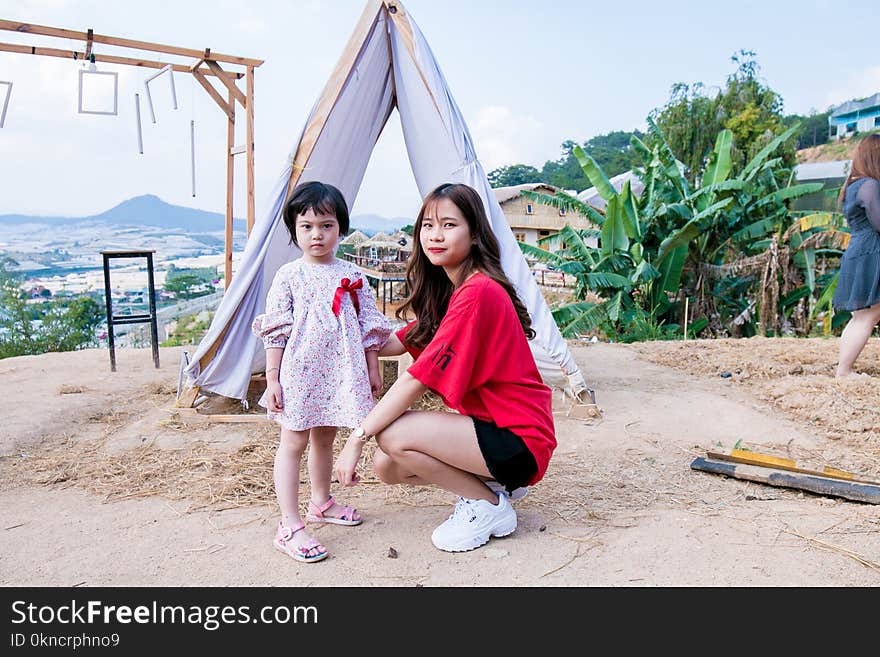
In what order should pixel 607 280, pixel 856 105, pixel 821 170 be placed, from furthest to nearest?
pixel 856 105, pixel 821 170, pixel 607 280

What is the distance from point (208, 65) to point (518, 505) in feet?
11.2

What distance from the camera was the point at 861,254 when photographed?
14.2ft

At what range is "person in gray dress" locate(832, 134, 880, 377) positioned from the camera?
13.7 ft

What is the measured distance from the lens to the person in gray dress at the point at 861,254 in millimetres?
4176

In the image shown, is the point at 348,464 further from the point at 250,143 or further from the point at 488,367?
the point at 250,143

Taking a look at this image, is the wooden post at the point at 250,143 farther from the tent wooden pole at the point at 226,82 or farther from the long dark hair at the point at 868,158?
the long dark hair at the point at 868,158

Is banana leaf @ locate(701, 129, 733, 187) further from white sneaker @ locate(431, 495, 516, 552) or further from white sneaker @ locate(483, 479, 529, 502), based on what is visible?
white sneaker @ locate(431, 495, 516, 552)

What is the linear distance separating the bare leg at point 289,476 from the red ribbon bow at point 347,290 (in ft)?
1.43

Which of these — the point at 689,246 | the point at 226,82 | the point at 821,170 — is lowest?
the point at 689,246

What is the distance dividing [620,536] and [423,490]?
0.86 meters

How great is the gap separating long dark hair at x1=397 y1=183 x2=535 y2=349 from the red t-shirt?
75 mm

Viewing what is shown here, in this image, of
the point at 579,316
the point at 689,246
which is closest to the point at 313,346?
the point at 579,316

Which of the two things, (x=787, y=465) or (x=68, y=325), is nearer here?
(x=787, y=465)

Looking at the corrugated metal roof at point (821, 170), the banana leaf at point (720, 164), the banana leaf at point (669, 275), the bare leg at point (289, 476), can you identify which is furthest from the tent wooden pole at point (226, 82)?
the corrugated metal roof at point (821, 170)
